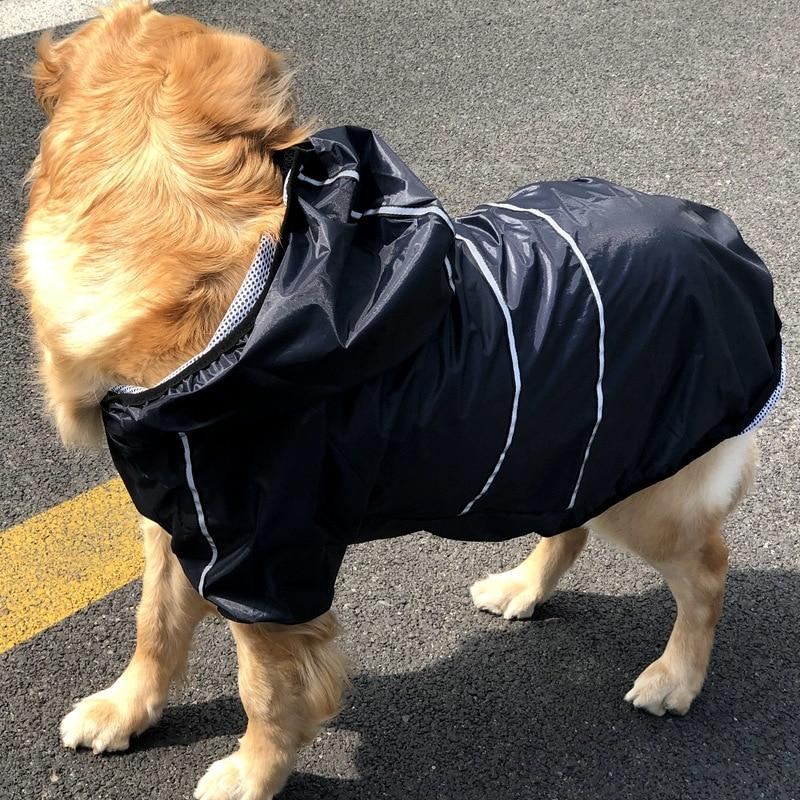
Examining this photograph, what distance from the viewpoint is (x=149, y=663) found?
227 cm

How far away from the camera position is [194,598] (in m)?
2.25

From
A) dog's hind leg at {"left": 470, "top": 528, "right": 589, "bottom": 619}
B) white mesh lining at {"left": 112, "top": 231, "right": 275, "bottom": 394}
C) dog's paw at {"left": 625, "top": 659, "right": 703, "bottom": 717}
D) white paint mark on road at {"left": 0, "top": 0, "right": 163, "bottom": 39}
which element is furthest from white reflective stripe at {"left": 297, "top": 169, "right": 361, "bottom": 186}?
white paint mark on road at {"left": 0, "top": 0, "right": 163, "bottom": 39}

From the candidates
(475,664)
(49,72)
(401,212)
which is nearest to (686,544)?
(475,664)

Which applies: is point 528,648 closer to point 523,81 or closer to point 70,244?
point 70,244

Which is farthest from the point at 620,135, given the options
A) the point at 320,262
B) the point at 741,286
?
the point at 320,262

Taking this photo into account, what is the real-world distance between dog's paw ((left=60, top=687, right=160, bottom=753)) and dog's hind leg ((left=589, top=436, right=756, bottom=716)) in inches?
45.5

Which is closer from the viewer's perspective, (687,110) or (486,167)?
(486,167)

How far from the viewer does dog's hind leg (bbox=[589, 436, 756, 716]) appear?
2230 mm

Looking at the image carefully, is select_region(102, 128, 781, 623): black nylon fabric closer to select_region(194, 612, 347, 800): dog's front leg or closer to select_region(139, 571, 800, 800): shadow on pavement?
select_region(194, 612, 347, 800): dog's front leg

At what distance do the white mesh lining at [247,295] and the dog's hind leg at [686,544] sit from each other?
1.04m

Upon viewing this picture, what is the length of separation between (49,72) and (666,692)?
1969 mm

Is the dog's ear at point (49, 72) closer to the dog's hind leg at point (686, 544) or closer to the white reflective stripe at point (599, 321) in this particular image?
the white reflective stripe at point (599, 321)

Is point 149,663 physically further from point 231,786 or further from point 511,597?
point 511,597

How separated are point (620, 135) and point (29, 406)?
2862mm
